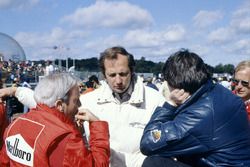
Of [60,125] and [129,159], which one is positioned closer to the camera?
[60,125]

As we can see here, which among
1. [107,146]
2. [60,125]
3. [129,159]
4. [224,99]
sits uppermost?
[224,99]

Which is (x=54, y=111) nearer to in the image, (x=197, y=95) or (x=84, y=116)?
(x=84, y=116)

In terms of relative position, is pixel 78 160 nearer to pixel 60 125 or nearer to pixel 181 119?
pixel 60 125

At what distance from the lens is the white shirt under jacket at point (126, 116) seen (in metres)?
3.16

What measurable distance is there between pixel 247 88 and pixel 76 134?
2410 mm

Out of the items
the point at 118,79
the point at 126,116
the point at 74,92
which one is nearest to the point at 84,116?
the point at 74,92

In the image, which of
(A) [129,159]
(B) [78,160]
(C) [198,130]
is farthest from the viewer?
(A) [129,159]

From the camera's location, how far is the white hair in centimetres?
263

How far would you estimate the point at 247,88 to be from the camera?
4219 mm

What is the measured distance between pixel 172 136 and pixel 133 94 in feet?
3.95

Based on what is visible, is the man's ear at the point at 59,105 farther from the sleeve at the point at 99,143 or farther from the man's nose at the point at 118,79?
the man's nose at the point at 118,79

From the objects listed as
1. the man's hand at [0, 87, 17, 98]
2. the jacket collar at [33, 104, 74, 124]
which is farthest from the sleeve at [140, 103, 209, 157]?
the man's hand at [0, 87, 17, 98]

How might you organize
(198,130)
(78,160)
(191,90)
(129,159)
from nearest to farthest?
1. (198,130)
2. (191,90)
3. (78,160)
4. (129,159)

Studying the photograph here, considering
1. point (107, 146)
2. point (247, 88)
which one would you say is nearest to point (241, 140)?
point (107, 146)
